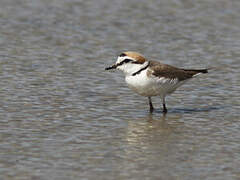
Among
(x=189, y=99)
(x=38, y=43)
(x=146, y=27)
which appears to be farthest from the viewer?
(x=146, y=27)

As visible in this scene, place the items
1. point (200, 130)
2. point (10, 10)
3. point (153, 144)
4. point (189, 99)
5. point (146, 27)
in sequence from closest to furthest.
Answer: point (153, 144) < point (200, 130) < point (189, 99) < point (146, 27) < point (10, 10)

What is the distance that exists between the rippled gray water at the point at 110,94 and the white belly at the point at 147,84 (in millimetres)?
497

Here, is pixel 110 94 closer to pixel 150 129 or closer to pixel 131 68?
pixel 131 68

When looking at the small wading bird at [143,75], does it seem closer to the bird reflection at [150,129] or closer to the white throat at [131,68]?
the white throat at [131,68]

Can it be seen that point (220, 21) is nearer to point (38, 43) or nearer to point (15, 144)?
point (38, 43)

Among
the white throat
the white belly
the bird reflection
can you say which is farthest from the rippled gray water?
the white throat

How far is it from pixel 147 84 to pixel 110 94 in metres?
1.71

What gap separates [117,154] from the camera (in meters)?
10.5

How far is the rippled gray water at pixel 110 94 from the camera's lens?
1004 centimetres

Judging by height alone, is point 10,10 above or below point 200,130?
above

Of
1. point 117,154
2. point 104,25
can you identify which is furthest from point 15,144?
point 104,25

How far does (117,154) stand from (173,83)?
3.66m

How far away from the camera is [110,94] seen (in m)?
14.8

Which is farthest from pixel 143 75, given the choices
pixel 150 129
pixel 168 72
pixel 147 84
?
pixel 150 129
